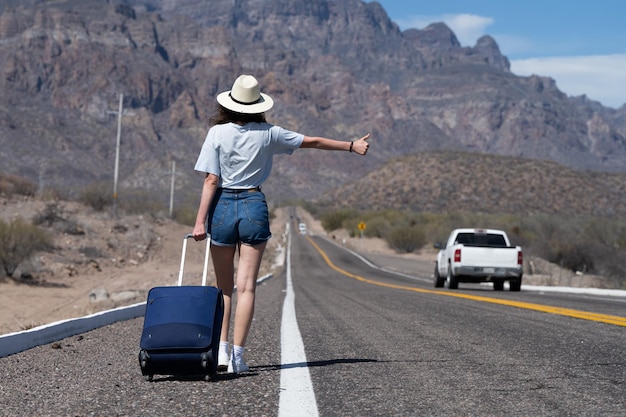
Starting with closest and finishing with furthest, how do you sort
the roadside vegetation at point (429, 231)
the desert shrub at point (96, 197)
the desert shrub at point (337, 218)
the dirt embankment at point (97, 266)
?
1. the dirt embankment at point (97, 266)
2. the roadside vegetation at point (429, 231)
3. the desert shrub at point (96, 197)
4. the desert shrub at point (337, 218)

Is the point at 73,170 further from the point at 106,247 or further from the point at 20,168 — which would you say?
the point at 106,247

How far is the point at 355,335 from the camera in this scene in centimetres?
1020

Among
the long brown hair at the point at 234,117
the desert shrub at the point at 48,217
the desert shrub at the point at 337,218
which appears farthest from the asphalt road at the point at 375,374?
the desert shrub at the point at 337,218

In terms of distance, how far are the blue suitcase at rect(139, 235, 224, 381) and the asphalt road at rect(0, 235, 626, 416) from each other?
15 cm

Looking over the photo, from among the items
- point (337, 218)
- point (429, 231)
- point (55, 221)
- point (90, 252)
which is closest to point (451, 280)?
point (90, 252)

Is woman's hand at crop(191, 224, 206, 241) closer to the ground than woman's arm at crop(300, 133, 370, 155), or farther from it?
closer to the ground

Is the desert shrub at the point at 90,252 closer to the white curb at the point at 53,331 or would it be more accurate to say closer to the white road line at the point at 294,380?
the white curb at the point at 53,331

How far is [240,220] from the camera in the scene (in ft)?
23.2

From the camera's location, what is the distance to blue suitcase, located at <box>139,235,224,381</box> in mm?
6359

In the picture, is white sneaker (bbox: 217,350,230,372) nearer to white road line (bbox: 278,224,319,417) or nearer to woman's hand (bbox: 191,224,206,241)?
white road line (bbox: 278,224,319,417)

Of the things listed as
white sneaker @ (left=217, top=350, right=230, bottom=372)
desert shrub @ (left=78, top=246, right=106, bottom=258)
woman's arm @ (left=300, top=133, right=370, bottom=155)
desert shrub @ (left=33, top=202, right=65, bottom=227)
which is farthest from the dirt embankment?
woman's arm @ (left=300, top=133, right=370, bottom=155)

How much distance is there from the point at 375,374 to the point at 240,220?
1554 millimetres

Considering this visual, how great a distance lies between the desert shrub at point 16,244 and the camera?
33.4 meters

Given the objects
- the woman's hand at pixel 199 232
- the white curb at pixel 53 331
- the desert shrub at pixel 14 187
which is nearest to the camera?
the woman's hand at pixel 199 232
